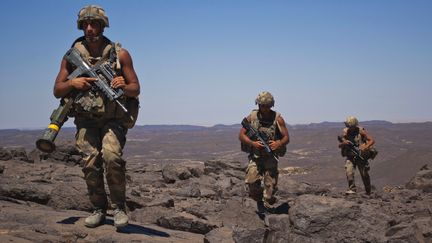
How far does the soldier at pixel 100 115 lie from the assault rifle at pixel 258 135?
3.33 meters

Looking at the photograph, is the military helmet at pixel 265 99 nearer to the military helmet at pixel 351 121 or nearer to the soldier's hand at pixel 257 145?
the soldier's hand at pixel 257 145

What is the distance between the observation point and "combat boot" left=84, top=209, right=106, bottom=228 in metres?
4.37

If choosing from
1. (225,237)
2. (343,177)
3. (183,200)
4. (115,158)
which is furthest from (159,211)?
(343,177)

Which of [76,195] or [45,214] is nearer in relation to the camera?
[45,214]

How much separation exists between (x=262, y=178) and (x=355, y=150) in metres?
5.20

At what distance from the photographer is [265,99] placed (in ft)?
23.8

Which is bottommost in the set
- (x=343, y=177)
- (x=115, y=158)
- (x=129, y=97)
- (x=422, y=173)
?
(x=343, y=177)

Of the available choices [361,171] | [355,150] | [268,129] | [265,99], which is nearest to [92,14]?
[265,99]

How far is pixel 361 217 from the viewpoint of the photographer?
16.0ft

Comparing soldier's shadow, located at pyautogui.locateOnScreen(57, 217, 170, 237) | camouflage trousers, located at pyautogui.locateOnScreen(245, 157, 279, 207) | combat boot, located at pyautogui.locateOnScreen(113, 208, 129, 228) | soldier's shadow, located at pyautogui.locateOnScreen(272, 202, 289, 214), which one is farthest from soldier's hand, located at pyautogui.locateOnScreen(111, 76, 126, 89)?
soldier's shadow, located at pyautogui.locateOnScreen(272, 202, 289, 214)

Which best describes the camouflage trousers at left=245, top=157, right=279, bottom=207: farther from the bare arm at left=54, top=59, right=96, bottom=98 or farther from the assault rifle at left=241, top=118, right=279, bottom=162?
the bare arm at left=54, top=59, right=96, bottom=98

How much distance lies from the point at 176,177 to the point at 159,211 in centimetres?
784

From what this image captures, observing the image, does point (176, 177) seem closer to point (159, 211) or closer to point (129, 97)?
point (159, 211)

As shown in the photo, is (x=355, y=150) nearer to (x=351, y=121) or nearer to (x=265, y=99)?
(x=351, y=121)
